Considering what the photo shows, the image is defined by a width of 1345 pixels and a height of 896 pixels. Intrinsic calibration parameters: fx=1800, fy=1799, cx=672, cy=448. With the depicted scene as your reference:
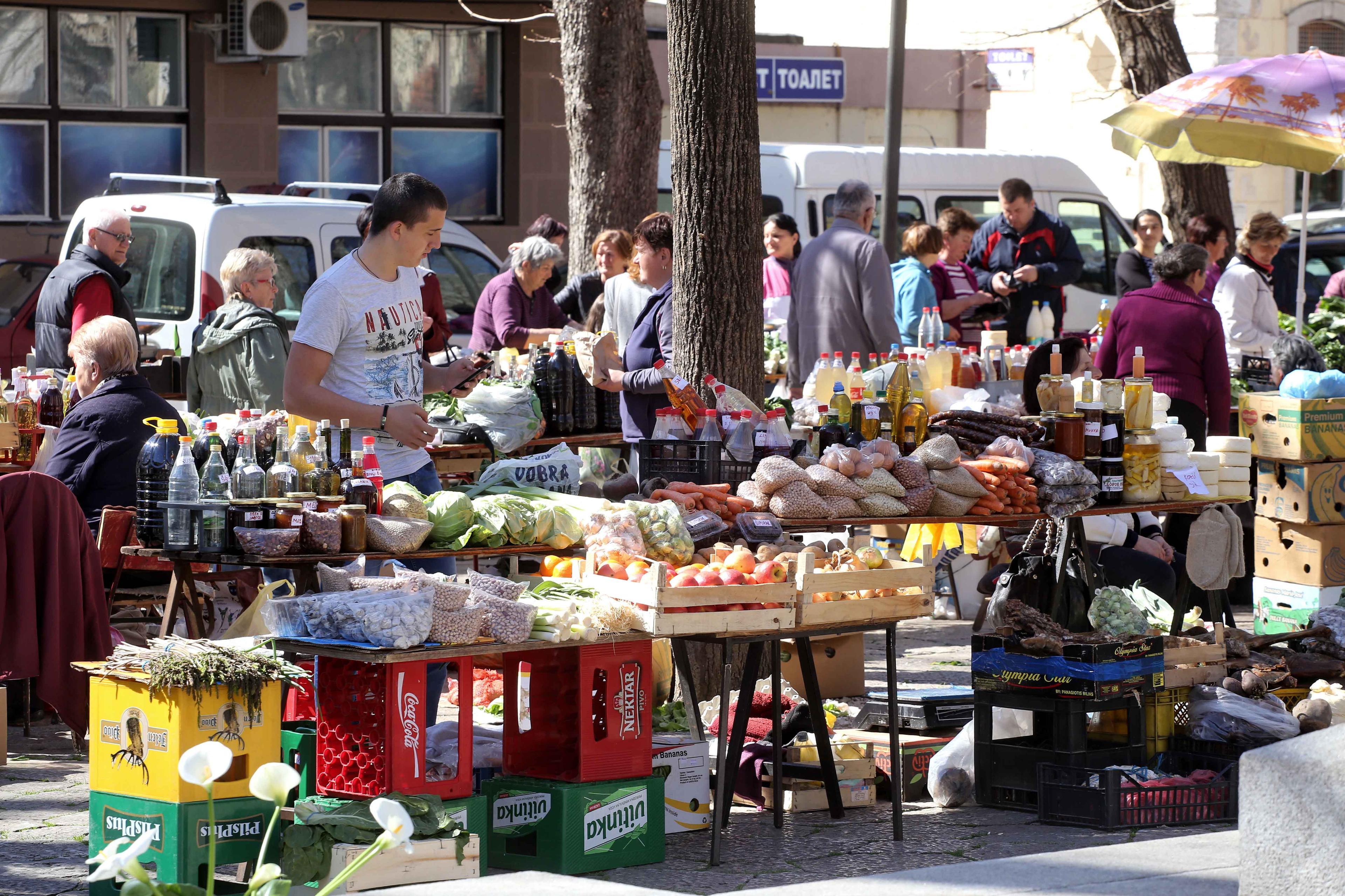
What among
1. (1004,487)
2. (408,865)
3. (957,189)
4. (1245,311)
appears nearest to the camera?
(408,865)

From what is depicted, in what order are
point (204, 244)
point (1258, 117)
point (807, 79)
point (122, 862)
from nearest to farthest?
1. point (122, 862)
2. point (1258, 117)
3. point (204, 244)
4. point (807, 79)

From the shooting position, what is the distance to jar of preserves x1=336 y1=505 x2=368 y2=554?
5992mm

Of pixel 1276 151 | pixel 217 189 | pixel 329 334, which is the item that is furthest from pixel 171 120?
pixel 329 334

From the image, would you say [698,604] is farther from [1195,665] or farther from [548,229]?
[548,229]

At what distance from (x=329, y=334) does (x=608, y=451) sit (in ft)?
14.4

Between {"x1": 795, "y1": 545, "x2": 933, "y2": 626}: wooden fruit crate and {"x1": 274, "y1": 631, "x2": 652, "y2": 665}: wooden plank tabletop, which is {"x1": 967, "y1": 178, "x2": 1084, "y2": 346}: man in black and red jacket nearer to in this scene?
{"x1": 795, "y1": 545, "x2": 933, "y2": 626}: wooden fruit crate

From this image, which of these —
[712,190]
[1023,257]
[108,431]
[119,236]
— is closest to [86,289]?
[119,236]

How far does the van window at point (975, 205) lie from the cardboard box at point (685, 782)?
11.1m

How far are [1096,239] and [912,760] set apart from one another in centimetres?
1110

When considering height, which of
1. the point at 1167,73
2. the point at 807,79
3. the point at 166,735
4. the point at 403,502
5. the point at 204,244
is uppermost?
the point at 807,79

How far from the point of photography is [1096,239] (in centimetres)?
1686

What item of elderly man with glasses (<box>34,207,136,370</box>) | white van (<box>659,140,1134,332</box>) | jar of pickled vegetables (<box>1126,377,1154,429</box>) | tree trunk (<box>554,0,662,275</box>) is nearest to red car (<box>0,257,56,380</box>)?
elderly man with glasses (<box>34,207,136,370</box>)

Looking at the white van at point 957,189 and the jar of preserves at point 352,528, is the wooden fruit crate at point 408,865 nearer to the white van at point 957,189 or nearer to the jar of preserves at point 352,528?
the jar of preserves at point 352,528

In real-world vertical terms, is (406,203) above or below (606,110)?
below
